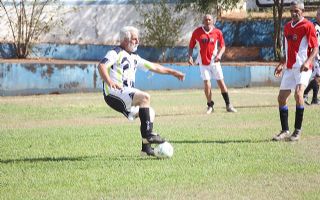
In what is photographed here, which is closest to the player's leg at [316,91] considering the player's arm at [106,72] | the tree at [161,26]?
the player's arm at [106,72]

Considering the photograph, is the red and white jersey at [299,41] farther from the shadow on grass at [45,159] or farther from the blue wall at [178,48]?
the blue wall at [178,48]

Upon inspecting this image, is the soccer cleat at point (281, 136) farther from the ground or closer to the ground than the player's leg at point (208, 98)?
farther from the ground

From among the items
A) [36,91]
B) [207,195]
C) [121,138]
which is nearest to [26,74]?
[36,91]

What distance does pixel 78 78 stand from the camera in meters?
23.1

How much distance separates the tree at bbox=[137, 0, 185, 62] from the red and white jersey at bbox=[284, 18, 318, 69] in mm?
18627

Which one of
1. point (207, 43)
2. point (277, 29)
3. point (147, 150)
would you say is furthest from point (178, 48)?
point (147, 150)

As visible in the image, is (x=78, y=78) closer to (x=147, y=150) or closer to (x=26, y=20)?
(x=26, y=20)

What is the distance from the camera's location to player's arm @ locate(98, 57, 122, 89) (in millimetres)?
9539

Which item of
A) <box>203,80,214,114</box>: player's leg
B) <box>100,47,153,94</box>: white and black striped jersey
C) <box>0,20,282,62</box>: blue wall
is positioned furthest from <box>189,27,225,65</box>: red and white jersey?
<box>0,20,282,62</box>: blue wall

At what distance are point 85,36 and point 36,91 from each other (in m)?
9.82

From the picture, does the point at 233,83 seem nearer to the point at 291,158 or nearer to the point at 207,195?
the point at 291,158

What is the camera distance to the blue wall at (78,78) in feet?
73.3

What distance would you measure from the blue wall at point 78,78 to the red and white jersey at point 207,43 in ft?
21.0

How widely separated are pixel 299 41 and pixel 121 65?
124 inches
